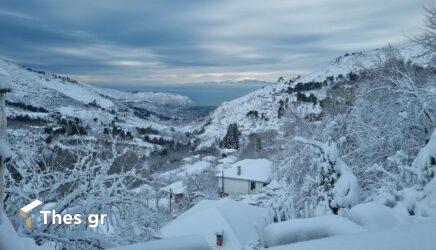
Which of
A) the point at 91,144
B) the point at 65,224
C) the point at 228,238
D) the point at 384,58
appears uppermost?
the point at 384,58

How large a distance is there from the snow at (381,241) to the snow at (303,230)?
0.28 m

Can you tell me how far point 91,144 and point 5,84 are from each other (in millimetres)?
3841

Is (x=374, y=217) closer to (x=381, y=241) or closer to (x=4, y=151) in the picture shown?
(x=381, y=241)

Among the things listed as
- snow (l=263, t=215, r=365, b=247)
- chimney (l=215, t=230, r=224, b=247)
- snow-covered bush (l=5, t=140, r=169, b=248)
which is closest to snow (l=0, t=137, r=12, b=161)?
snow (l=263, t=215, r=365, b=247)

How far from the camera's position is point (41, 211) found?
512 cm

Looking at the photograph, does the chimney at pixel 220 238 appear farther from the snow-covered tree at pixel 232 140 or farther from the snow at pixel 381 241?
the snow-covered tree at pixel 232 140

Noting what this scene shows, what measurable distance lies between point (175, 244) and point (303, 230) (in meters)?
0.80

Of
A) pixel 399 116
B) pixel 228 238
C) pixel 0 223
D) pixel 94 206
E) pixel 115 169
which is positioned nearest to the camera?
pixel 0 223

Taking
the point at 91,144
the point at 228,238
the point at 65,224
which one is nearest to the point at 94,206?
the point at 65,224

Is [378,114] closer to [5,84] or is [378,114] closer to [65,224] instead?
[65,224]

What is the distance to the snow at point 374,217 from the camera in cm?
268

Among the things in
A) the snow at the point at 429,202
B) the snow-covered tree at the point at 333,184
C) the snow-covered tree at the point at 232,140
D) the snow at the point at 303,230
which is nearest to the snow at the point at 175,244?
the snow at the point at 303,230

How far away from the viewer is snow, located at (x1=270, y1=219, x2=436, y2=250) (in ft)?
5.59

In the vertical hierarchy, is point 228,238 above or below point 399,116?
below
